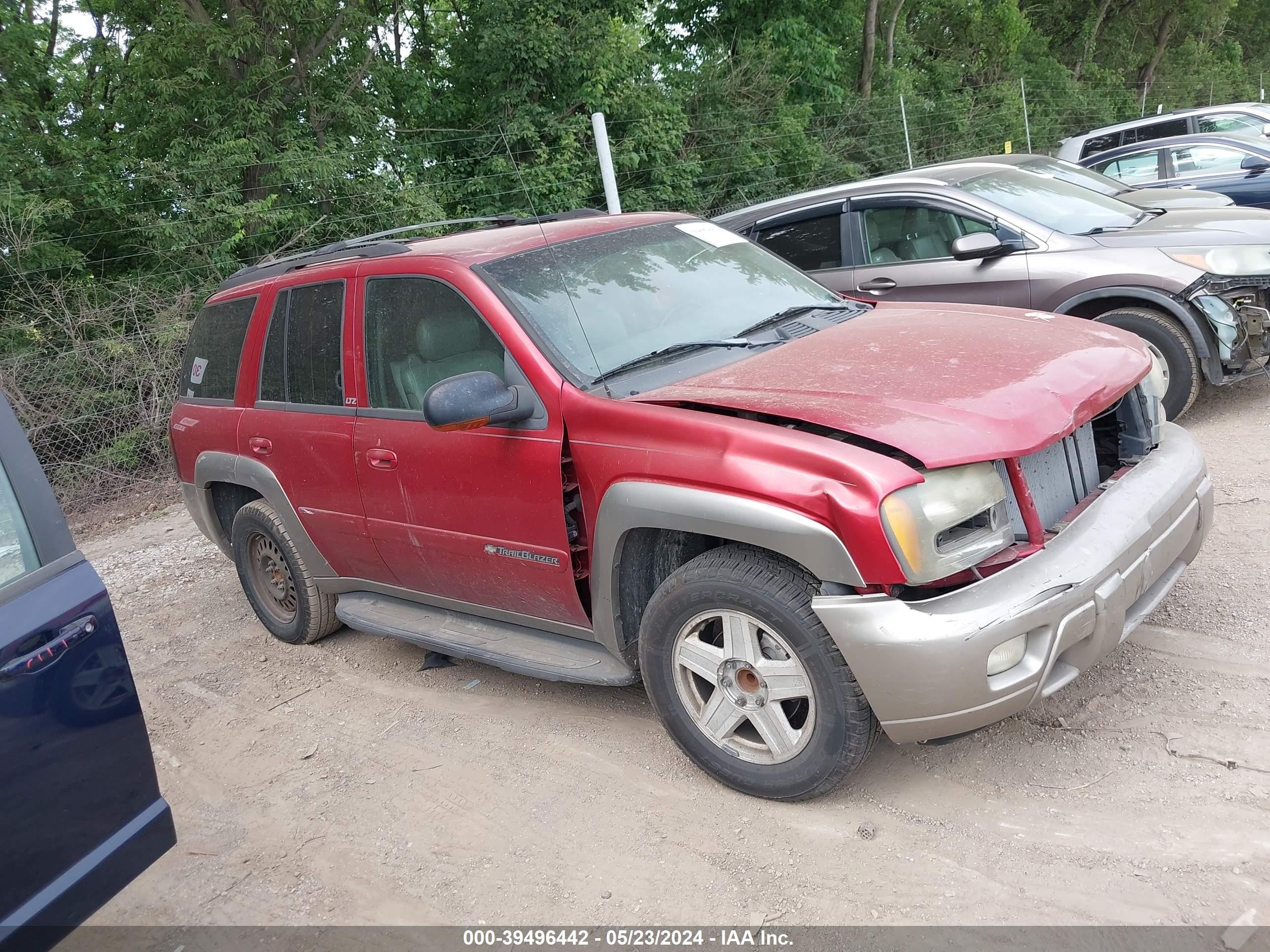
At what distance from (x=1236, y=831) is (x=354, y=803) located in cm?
290

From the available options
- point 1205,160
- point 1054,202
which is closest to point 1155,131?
point 1205,160

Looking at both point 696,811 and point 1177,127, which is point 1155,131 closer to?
point 1177,127

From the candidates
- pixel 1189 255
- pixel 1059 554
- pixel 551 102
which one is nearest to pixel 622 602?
pixel 1059 554

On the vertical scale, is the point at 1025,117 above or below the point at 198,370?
below

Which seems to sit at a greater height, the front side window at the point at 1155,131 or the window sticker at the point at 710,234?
the window sticker at the point at 710,234

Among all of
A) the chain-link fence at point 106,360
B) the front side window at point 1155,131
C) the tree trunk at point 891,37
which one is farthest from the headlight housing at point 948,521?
the tree trunk at point 891,37

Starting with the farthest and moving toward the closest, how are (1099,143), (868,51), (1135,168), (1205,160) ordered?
(868,51) < (1099,143) < (1135,168) < (1205,160)

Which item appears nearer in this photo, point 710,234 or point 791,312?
point 791,312

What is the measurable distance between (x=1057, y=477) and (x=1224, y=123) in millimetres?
11809

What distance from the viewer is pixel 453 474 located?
3883mm

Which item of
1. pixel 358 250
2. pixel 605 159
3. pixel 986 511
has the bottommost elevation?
pixel 986 511

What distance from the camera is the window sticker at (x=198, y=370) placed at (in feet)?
17.6

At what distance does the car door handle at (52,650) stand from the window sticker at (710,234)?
113 inches

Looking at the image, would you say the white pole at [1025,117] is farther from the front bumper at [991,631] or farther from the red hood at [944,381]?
the front bumper at [991,631]
